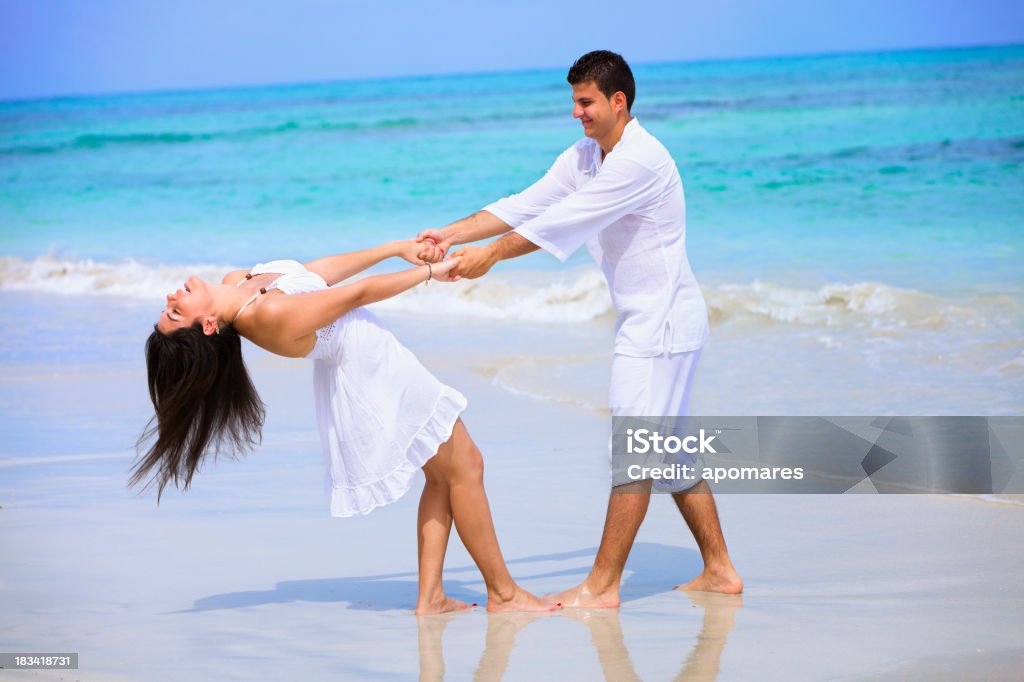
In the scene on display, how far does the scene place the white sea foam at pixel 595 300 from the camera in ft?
32.2

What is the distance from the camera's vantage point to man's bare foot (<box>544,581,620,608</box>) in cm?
416

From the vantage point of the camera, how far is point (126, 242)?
61.1 ft

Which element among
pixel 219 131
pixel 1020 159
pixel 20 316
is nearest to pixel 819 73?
pixel 219 131

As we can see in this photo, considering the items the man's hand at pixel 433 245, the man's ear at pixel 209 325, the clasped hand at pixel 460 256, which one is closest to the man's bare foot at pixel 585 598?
the clasped hand at pixel 460 256

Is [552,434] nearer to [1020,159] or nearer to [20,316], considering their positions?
[20,316]

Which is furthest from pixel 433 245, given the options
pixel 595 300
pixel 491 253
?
pixel 595 300

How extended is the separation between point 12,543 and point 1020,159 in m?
19.8

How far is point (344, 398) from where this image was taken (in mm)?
4031

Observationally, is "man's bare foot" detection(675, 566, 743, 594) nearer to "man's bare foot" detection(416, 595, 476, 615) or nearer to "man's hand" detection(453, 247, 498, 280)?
"man's bare foot" detection(416, 595, 476, 615)

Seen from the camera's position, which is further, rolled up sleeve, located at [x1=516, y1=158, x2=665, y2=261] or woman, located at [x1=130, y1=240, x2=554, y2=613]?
rolled up sleeve, located at [x1=516, y1=158, x2=665, y2=261]

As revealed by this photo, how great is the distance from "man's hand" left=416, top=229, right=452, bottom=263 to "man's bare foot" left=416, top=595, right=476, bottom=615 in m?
1.23

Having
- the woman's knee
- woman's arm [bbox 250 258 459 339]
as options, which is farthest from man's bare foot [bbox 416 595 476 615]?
woman's arm [bbox 250 258 459 339]

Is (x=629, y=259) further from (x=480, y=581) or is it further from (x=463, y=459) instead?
(x=480, y=581)

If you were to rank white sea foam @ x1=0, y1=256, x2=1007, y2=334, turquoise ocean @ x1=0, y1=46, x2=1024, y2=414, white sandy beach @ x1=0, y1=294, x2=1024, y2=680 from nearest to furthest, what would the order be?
white sandy beach @ x1=0, y1=294, x2=1024, y2=680 < turquoise ocean @ x1=0, y1=46, x2=1024, y2=414 < white sea foam @ x1=0, y1=256, x2=1007, y2=334
